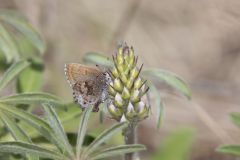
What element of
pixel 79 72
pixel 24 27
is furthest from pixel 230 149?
pixel 24 27

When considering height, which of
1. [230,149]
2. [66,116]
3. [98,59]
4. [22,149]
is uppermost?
[98,59]

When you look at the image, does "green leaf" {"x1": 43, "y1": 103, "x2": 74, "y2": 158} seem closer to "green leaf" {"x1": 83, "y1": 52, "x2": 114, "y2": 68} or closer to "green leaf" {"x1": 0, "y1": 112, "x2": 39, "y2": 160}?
"green leaf" {"x1": 0, "y1": 112, "x2": 39, "y2": 160}

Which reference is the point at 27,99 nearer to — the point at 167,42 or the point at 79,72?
the point at 79,72

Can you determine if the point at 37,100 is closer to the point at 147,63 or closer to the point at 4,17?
the point at 4,17

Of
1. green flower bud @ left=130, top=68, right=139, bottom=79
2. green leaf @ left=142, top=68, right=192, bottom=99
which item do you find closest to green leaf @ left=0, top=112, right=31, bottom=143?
green flower bud @ left=130, top=68, right=139, bottom=79

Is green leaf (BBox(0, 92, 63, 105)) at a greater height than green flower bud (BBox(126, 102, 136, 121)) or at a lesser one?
greater

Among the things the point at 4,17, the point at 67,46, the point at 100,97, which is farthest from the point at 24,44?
the point at 100,97
